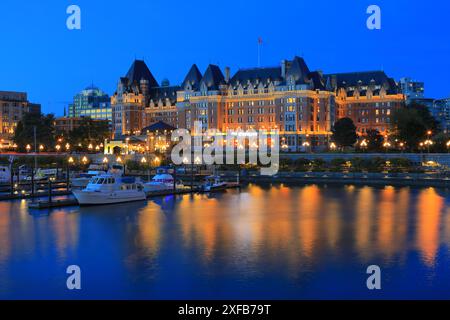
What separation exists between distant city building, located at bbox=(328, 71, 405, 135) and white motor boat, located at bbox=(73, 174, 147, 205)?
80599 millimetres

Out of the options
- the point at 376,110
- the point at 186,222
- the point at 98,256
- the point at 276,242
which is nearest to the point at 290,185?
the point at 186,222

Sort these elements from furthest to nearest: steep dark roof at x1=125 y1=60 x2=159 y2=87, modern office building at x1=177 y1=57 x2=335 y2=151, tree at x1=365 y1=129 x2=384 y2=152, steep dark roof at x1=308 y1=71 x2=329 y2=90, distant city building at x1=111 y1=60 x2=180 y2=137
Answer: steep dark roof at x1=125 y1=60 x2=159 y2=87, distant city building at x1=111 y1=60 x2=180 y2=137, steep dark roof at x1=308 y1=71 x2=329 y2=90, modern office building at x1=177 y1=57 x2=335 y2=151, tree at x1=365 y1=129 x2=384 y2=152

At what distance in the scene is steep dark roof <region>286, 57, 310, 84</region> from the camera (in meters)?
104

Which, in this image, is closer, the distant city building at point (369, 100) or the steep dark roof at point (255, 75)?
the steep dark roof at point (255, 75)

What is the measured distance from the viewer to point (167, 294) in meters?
19.3

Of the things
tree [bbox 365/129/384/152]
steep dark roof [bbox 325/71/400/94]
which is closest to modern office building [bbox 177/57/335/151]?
steep dark roof [bbox 325/71/400/94]

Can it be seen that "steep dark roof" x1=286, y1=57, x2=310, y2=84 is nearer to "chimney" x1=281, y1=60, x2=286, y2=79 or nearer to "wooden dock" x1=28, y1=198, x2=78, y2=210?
"chimney" x1=281, y1=60, x2=286, y2=79

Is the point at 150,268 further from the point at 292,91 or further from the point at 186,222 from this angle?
the point at 292,91

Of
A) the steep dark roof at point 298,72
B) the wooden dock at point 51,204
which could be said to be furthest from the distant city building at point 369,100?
the wooden dock at point 51,204

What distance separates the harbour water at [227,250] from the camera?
65.3ft

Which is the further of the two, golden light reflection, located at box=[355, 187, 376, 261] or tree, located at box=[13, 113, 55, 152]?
tree, located at box=[13, 113, 55, 152]

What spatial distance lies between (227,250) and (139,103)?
359 feet

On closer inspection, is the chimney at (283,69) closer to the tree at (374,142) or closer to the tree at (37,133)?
the tree at (374,142)
